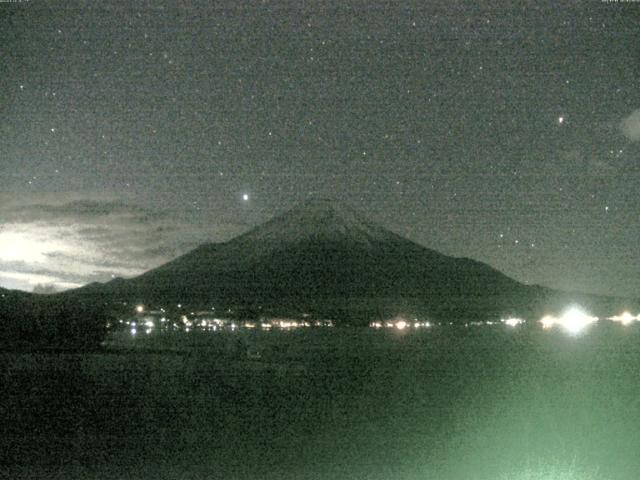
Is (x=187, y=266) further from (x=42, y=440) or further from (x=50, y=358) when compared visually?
(x=42, y=440)

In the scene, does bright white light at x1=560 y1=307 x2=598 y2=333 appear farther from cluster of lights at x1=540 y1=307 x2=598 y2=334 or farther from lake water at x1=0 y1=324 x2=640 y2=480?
lake water at x1=0 y1=324 x2=640 y2=480

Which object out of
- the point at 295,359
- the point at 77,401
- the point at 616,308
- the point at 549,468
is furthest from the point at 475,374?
the point at 616,308

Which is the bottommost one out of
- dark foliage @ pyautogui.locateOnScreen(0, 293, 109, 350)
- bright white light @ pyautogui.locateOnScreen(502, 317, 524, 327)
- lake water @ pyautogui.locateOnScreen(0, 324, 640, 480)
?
lake water @ pyautogui.locateOnScreen(0, 324, 640, 480)

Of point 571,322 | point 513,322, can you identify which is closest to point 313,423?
point 571,322

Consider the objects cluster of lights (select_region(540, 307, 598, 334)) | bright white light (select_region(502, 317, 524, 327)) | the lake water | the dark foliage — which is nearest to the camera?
the lake water

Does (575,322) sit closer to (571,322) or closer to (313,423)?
(571,322)

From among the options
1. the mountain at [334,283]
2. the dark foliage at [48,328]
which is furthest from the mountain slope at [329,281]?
the dark foliage at [48,328]

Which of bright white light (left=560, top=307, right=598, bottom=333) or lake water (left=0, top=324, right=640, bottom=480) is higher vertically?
bright white light (left=560, top=307, right=598, bottom=333)

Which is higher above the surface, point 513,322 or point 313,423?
point 513,322

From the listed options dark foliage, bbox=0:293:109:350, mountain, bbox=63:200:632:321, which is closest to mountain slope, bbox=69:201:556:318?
mountain, bbox=63:200:632:321
